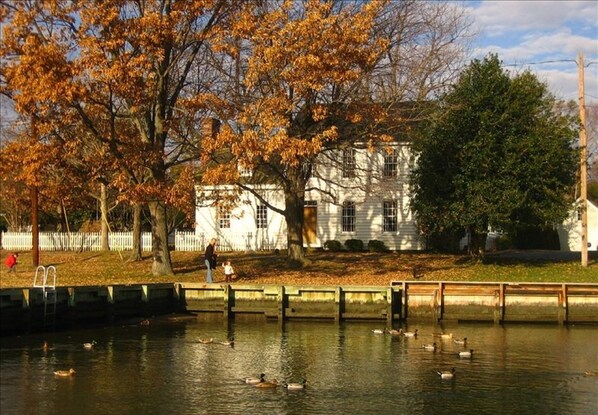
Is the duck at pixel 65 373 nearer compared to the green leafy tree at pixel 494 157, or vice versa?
the duck at pixel 65 373

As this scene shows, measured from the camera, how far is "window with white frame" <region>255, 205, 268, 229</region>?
4919 centimetres

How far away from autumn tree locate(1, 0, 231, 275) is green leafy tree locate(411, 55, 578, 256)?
448 inches

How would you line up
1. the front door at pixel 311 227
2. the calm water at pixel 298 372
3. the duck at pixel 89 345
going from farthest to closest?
the front door at pixel 311 227
the duck at pixel 89 345
the calm water at pixel 298 372

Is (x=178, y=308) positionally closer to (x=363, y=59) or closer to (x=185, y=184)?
(x=185, y=184)

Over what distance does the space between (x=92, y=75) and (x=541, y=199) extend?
19.8 meters

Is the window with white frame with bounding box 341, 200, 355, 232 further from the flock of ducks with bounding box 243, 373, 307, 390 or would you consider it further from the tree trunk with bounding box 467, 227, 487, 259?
the flock of ducks with bounding box 243, 373, 307, 390

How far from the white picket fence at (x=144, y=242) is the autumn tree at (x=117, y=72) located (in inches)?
569

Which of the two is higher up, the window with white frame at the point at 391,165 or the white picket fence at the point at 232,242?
the window with white frame at the point at 391,165

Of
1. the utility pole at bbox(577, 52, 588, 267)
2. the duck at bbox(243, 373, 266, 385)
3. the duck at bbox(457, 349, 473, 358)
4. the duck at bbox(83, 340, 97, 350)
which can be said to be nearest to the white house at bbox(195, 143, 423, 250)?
the utility pole at bbox(577, 52, 588, 267)

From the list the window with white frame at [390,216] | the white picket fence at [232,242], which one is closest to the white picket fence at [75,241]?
the white picket fence at [232,242]

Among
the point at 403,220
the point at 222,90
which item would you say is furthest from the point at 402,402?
the point at 403,220

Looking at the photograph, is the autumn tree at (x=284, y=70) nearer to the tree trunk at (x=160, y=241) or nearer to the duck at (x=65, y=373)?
the tree trunk at (x=160, y=241)

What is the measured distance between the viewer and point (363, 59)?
29359 mm

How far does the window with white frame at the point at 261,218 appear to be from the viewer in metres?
49.2
